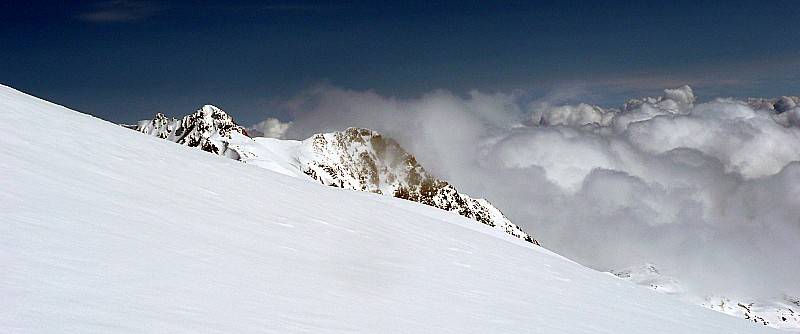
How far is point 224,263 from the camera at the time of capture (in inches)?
262

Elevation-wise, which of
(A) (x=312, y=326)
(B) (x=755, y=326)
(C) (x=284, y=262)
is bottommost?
(A) (x=312, y=326)

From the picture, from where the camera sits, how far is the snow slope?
4.73 metres

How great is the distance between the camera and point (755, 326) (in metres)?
12.4

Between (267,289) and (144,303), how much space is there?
159cm

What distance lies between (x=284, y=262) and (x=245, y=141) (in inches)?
7083

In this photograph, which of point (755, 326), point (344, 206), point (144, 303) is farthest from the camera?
point (344, 206)

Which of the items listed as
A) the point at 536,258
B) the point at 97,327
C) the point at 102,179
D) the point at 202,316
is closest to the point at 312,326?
the point at 202,316

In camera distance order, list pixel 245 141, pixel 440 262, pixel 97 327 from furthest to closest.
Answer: pixel 245 141 < pixel 440 262 < pixel 97 327

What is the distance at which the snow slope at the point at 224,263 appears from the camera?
4.73m

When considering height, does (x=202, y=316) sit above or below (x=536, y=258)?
below

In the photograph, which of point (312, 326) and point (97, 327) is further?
point (312, 326)

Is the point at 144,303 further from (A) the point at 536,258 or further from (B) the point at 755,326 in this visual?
(B) the point at 755,326

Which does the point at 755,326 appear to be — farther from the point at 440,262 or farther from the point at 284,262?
the point at 284,262

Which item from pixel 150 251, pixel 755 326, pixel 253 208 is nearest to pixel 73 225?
pixel 150 251
